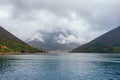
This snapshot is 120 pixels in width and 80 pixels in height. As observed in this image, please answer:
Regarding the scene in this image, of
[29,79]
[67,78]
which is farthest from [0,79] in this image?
[67,78]

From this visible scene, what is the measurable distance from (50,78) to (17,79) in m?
12.0

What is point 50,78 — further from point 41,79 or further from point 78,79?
point 78,79

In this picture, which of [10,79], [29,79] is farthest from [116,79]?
[10,79]

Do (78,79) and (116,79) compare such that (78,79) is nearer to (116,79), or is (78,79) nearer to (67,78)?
(67,78)

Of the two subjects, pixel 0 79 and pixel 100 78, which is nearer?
pixel 0 79

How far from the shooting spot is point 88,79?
84812mm

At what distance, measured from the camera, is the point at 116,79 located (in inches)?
3332

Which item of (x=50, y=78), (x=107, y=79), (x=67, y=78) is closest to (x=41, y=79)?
(x=50, y=78)

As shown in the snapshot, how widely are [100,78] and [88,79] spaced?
588 centimetres

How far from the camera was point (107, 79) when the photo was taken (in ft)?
279

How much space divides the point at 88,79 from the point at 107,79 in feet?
22.3

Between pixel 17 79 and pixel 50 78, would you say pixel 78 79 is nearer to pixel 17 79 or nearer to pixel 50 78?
pixel 50 78

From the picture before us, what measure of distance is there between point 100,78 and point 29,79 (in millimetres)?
25922

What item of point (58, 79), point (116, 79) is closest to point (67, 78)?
point (58, 79)
